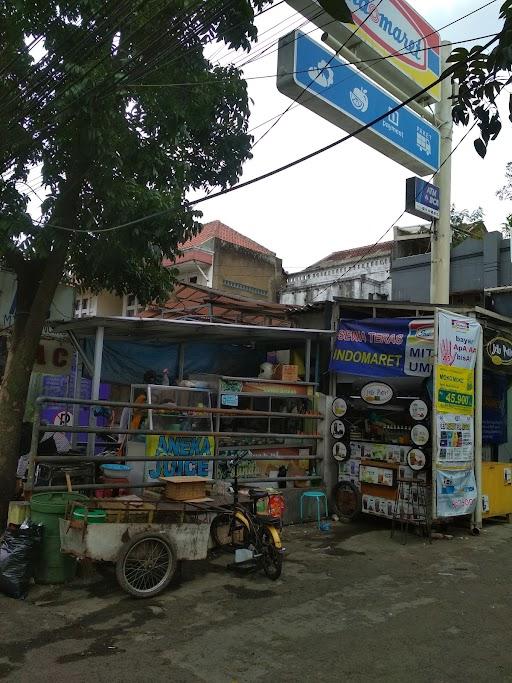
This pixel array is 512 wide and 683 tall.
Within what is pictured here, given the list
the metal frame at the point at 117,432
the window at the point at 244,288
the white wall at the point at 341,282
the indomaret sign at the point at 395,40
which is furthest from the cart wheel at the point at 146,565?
the window at the point at 244,288

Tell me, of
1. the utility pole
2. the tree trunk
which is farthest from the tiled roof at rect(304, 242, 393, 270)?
the tree trunk

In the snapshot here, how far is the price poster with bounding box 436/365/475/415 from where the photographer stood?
8.41m

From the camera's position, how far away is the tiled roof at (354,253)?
23.7 metres

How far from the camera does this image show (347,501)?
9109 millimetres

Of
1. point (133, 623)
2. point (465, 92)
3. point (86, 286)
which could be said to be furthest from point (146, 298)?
point (465, 92)

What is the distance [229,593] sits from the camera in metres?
5.67

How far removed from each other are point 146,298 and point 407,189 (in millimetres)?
4803

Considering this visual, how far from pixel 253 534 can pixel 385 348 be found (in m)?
4.37

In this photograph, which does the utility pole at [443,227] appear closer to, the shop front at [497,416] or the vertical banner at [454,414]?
the shop front at [497,416]

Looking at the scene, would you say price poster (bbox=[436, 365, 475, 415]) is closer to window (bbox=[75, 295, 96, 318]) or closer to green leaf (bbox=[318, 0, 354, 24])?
green leaf (bbox=[318, 0, 354, 24])

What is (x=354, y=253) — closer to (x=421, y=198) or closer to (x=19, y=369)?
(x=421, y=198)

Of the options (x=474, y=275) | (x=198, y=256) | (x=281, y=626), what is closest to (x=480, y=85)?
(x=281, y=626)

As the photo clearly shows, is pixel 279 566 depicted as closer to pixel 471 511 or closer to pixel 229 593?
pixel 229 593

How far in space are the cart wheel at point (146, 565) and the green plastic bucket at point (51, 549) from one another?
30.8 inches
